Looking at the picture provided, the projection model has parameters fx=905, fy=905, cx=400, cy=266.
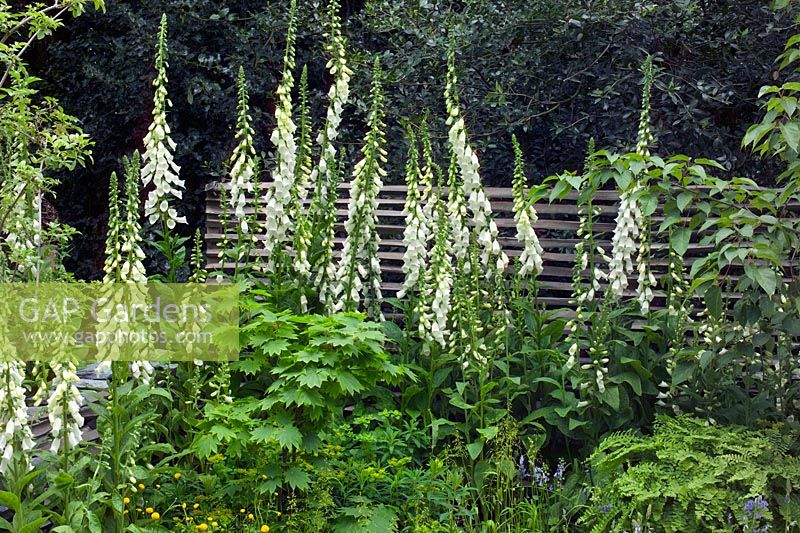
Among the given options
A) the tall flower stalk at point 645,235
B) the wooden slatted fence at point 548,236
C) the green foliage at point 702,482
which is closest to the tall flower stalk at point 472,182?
the wooden slatted fence at point 548,236

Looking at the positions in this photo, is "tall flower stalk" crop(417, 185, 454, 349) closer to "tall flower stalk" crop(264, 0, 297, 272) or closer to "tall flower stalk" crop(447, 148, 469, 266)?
"tall flower stalk" crop(447, 148, 469, 266)

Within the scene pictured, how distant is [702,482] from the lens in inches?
148

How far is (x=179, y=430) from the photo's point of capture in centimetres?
468

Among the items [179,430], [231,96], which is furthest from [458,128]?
[231,96]

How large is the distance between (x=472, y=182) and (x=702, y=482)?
6.53 ft

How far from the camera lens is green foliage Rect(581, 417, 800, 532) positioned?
3.74 m

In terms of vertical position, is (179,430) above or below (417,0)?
below

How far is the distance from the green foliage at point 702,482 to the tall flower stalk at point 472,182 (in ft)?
4.14

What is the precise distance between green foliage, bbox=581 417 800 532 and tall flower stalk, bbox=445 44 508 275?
1.26 m

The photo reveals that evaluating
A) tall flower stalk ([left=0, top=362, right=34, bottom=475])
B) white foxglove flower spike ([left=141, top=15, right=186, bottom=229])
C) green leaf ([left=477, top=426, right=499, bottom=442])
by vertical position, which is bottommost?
green leaf ([left=477, top=426, right=499, bottom=442])

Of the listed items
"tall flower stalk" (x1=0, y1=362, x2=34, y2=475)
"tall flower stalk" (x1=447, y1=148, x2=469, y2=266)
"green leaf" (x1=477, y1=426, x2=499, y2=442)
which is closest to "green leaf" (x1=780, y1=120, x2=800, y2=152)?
"tall flower stalk" (x1=447, y1=148, x2=469, y2=266)

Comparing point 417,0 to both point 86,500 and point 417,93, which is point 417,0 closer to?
point 417,93

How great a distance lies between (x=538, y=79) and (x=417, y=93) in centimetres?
97

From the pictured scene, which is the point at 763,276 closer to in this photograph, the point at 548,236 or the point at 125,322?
the point at 125,322
